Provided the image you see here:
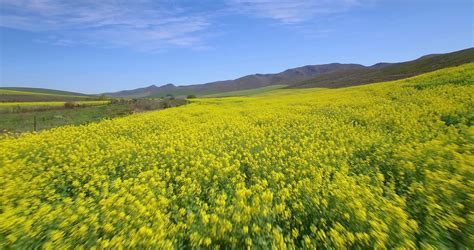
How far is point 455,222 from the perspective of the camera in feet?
9.51

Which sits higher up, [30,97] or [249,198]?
[30,97]

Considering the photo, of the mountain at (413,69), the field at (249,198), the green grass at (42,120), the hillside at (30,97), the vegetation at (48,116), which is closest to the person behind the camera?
the field at (249,198)

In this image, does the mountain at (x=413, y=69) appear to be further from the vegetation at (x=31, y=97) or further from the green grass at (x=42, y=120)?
the vegetation at (x=31, y=97)

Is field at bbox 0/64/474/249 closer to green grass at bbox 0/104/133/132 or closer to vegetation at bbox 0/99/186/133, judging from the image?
vegetation at bbox 0/99/186/133

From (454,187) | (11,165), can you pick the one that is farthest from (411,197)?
(11,165)

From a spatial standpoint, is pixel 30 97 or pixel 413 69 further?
pixel 30 97

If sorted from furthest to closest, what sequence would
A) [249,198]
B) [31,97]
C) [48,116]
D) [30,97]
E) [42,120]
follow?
[31,97], [30,97], [48,116], [42,120], [249,198]

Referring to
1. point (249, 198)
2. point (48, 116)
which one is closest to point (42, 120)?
point (48, 116)

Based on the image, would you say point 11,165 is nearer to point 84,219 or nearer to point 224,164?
point 84,219

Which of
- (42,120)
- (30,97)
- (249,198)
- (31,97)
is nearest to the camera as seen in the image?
(249,198)

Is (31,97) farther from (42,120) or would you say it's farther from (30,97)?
(42,120)

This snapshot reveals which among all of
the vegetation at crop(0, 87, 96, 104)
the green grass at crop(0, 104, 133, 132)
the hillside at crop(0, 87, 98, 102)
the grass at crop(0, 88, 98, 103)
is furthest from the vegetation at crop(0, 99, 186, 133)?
the hillside at crop(0, 87, 98, 102)

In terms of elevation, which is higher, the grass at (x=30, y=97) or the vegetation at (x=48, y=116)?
the grass at (x=30, y=97)

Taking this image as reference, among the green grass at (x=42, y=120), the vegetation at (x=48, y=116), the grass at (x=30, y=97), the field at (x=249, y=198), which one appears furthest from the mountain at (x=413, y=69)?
the grass at (x=30, y=97)
